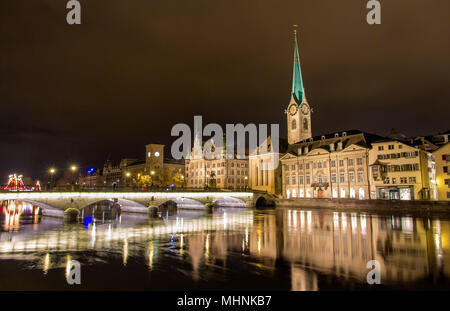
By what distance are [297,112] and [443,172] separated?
190 ft

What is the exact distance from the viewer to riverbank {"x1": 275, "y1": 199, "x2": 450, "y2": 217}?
159 ft

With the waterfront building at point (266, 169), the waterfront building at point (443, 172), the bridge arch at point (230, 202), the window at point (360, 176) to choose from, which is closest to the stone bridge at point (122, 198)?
the bridge arch at point (230, 202)

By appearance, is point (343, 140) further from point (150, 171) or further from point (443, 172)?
point (150, 171)

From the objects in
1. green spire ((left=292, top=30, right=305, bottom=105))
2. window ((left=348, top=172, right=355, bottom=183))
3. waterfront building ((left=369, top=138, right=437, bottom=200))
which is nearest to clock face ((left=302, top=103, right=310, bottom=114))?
green spire ((left=292, top=30, right=305, bottom=105))

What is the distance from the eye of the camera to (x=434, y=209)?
4850cm

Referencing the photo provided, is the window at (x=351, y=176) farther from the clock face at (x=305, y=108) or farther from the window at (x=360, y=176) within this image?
the clock face at (x=305, y=108)

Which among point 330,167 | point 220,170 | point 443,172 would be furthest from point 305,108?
point 443,172

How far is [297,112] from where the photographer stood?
108m

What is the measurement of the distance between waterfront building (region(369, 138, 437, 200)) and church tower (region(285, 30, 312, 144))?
42.5m

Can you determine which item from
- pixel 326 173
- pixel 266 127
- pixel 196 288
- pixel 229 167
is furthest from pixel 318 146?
pixel 196 288

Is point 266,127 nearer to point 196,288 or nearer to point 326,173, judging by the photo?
point 326,173

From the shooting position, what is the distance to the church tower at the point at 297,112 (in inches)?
4257

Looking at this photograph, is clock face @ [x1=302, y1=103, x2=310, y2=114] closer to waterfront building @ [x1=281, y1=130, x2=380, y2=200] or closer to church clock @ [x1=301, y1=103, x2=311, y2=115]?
church clock @ [x1=301, y1=103, x2=311, y2=115]
